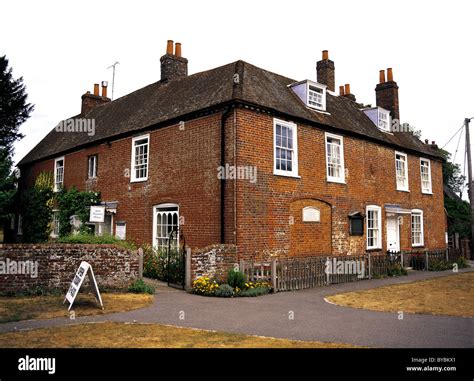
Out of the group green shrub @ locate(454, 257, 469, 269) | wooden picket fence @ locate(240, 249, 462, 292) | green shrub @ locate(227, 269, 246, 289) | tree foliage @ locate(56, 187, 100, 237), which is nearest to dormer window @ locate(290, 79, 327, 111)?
wooden picket fence @ locate(240, 249, 462, 292)

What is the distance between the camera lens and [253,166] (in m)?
14.8

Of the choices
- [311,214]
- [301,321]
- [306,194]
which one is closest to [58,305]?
[301,321]

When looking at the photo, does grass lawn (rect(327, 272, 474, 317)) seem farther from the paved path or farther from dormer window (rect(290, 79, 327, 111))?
dormer window (rect(290, 79, 327, 111))

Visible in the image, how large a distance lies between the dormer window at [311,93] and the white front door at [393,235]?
23.8ft

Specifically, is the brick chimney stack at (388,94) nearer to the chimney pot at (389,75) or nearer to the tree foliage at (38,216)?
the chimney pot at (389,75)

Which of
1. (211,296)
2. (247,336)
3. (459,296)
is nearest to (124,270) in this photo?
(211,296)

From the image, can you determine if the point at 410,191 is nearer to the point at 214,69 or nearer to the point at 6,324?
the point at 214,69

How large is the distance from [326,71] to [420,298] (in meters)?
14.6

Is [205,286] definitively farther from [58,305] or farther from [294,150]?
[294,150]

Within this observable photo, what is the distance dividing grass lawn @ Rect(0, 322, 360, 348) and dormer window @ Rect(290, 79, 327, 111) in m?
13.4

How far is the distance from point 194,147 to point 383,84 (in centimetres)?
1555

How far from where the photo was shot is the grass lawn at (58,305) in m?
8.93

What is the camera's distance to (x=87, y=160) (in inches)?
875

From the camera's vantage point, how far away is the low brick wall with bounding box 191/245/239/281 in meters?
13.2
